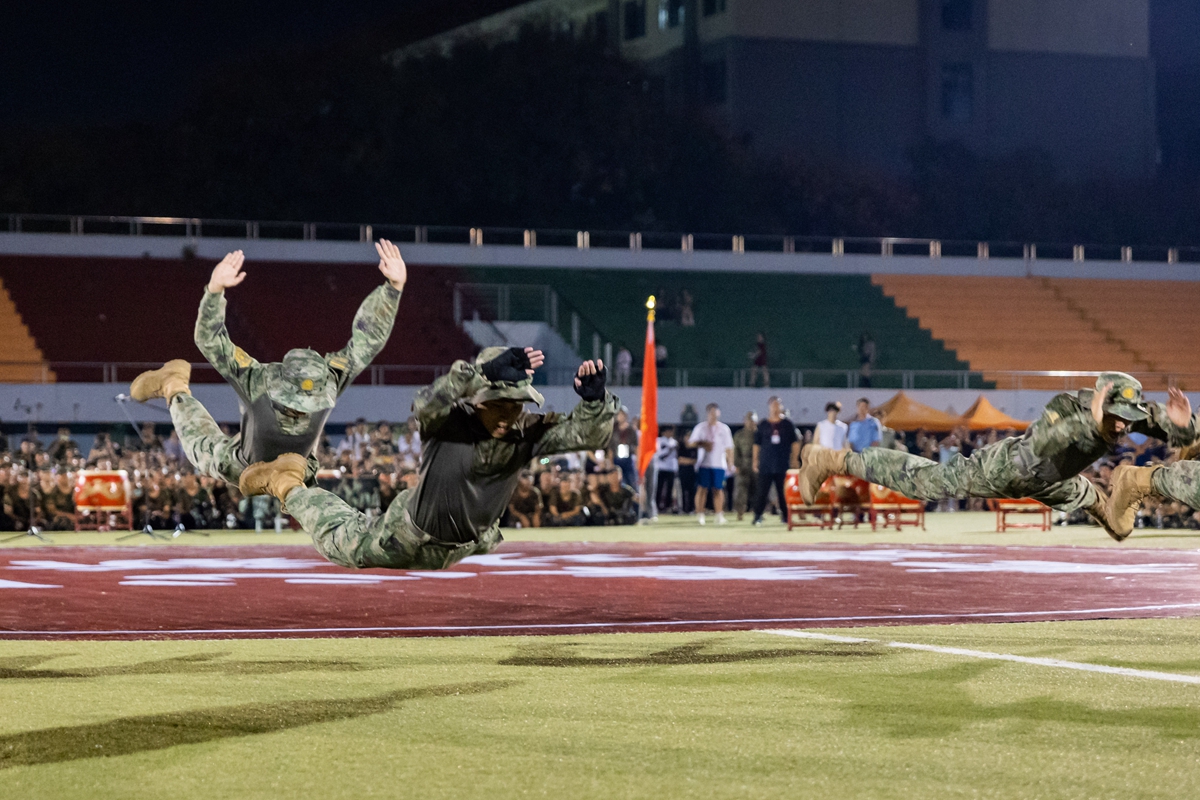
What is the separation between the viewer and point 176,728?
6.66m

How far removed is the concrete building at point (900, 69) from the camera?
55.7 metres

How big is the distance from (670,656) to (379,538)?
2.21 meters

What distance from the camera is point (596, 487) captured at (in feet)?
87.1

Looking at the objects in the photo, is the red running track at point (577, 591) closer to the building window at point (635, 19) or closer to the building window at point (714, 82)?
the building window at point (714, 82)

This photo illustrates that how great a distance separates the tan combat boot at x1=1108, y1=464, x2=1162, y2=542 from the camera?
29.7ft

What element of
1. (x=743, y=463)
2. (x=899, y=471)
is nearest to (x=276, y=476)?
(x=899, y=471)

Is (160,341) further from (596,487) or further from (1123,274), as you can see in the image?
(1123,274)

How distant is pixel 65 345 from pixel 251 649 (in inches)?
1158

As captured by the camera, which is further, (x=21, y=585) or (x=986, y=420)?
(x=986, y=420)

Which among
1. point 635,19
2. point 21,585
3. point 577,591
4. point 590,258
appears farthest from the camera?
point 635,19

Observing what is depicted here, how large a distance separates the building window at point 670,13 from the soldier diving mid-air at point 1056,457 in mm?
48643

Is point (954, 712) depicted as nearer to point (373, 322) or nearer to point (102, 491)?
point (373, 322)

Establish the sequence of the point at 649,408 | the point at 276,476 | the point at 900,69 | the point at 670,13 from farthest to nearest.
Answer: the point at 900,69 < the point at 670,13 < the point at 649,408 < the point at 276,476

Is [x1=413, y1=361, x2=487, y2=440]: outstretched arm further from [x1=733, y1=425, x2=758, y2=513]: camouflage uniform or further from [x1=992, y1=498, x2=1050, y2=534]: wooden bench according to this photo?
[x1=733, y1=425, x2=758, y2=513]: camouflage uniform
